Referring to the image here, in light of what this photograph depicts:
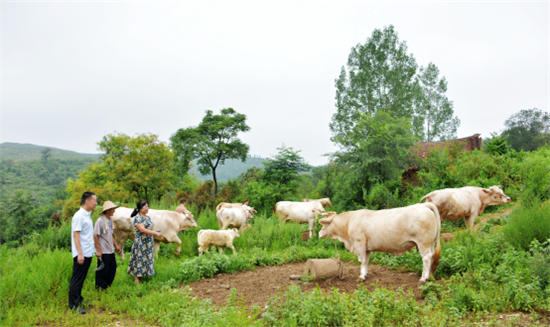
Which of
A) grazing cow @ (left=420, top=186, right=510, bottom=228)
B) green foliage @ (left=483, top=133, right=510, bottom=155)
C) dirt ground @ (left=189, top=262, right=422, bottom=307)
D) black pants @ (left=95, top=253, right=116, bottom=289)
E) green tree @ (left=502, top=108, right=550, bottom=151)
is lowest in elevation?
dirt ground @ (left=189, top=262, right=422, bottom=307)

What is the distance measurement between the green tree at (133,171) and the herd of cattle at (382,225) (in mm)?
12634

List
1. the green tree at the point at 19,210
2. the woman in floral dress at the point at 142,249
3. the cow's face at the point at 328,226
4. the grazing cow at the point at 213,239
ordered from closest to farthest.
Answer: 1. the woman in floral dress at the point at 142,249
2. the cow's face at the point at 328,226
3. the grazing cow at the point at 213,239
4. the green tree at the point at 19,210

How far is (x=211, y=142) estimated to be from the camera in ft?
80.6

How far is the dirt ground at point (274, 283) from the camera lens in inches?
252

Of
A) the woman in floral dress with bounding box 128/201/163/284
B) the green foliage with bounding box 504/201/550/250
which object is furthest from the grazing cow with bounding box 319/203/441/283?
the woman in floral dress with bounding box 128/201/163/284

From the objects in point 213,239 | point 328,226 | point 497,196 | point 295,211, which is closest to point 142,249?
point 213,239

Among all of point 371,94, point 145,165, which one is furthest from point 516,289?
point 371,94

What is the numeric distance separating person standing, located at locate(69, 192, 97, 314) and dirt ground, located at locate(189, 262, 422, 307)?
7.16 ft

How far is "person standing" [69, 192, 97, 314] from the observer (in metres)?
5.80

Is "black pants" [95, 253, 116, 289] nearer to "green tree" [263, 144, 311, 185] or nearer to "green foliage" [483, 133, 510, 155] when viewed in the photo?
"green tree" [263, 144, 311, 185]

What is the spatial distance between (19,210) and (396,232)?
68.7 ft

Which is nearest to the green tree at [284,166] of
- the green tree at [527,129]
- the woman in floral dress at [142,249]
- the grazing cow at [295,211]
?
the grazing cow at [295,211]

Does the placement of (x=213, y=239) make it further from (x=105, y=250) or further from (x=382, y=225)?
(x=382, y=225)

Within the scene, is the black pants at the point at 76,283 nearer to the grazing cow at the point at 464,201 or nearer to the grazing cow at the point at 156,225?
the grazing cow at the point at 156,225
